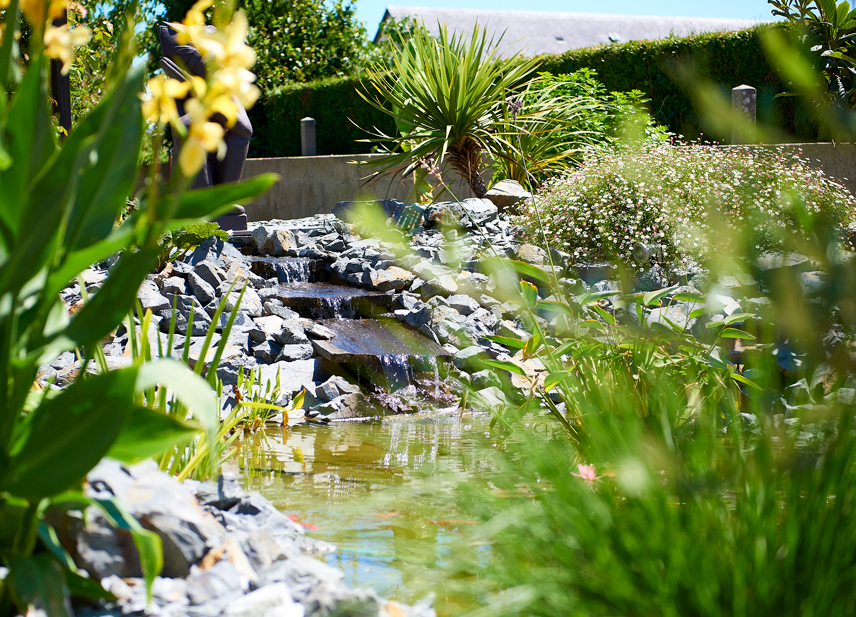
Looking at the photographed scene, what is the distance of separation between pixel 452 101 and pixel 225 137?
224 centimetres

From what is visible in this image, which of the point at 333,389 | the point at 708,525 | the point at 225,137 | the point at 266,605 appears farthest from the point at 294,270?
the point at 708,525

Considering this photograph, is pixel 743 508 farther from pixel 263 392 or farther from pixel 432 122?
pixel 432 122

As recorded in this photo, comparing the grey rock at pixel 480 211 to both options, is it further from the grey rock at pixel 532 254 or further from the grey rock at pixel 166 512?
the grey rock at pixel 166 512

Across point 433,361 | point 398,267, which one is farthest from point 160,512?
point 398,267

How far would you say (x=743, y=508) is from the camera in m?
1.10

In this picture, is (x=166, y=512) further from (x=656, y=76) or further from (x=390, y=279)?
(x=656, y=76)

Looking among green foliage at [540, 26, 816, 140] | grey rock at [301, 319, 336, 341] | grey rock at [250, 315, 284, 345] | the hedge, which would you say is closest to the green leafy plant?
grey rock at [250, 315, 284, 345]

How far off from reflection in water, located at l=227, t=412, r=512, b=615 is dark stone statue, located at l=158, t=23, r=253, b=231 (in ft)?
10.9

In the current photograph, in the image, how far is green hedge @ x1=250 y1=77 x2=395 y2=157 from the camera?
13.2m

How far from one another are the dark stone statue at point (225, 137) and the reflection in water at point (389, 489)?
3321 mm

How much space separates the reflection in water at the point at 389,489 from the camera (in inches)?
63.8

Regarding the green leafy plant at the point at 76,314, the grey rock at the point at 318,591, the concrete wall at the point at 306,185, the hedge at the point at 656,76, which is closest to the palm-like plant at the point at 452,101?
the hedge at the point at 656,76

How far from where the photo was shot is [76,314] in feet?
3.55

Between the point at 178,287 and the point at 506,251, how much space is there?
2616mm
